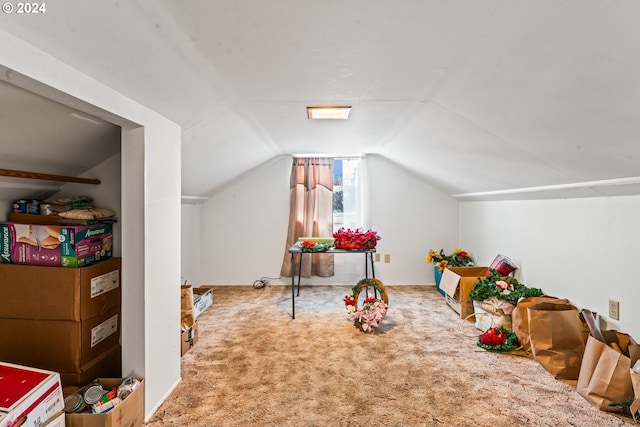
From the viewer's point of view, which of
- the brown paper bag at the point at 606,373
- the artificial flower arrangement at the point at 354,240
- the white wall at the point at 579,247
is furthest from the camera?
the artificial flower arrangement at the point at 354,240

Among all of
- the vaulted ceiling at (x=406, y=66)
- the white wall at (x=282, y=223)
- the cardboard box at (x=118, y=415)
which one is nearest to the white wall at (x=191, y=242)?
the white wall at (x=282, y=223)

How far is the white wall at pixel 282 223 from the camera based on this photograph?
15.2 feet

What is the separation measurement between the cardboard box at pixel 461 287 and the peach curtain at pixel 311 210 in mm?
1573

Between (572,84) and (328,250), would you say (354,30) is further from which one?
(328,250)

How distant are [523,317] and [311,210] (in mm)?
2769

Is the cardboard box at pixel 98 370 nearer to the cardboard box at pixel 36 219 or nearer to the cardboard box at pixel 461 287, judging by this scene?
the cardboard box at pixel 36 219

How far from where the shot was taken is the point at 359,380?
85.4 inches

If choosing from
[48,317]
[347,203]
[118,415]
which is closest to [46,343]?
[48,317]

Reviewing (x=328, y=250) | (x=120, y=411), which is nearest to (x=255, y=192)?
(x=328, y=250)

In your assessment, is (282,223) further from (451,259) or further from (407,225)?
(451,259)

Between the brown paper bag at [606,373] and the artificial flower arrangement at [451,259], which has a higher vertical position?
the artificial flower arrangement at [451,259]

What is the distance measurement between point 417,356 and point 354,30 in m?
2.24

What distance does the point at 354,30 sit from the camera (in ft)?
4.30

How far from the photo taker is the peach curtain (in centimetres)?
458
